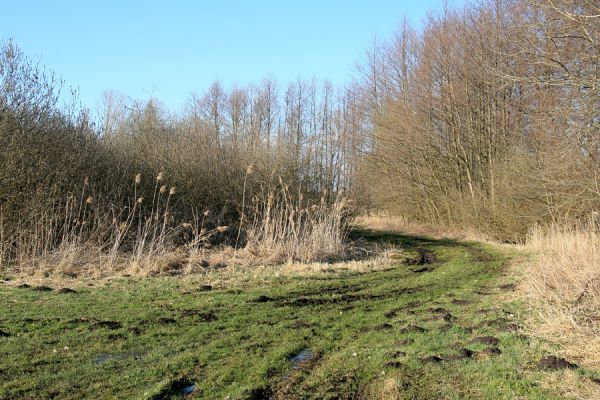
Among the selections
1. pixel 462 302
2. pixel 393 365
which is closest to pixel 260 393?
pixel 393 365

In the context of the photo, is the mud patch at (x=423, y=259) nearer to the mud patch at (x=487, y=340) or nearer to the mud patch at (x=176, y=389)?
the mud patch at (x=487, y=340)

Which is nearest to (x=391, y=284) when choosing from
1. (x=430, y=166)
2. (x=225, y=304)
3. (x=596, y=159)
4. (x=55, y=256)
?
(x=225, y=304)

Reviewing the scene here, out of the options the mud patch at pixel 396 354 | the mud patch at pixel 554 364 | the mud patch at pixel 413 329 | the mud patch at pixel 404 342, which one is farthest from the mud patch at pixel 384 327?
the mud patch at pixel 554 364

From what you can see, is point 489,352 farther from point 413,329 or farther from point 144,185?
point 144,185

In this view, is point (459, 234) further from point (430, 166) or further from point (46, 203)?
point (46, 203)

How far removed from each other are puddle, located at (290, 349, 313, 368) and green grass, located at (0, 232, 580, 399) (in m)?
0.04

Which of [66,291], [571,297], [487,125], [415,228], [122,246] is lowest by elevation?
[66,291]

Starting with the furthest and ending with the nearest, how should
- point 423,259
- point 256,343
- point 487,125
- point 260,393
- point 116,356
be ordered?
point 487,125 → point 423,259 → point 256,343 → point 116,356 → point 260,393

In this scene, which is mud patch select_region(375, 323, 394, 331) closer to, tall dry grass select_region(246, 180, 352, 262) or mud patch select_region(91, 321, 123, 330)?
mud patch select_region(91, 321, 123, 330)

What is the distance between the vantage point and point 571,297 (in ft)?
25.2

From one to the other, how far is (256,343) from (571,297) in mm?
4407

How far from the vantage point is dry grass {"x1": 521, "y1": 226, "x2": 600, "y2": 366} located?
605cm

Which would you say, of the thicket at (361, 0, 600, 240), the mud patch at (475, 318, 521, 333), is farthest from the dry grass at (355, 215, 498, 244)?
the mud patch at (475, 318, 521, 333)

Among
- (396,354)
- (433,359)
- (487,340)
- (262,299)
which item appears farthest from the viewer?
(262,299)
